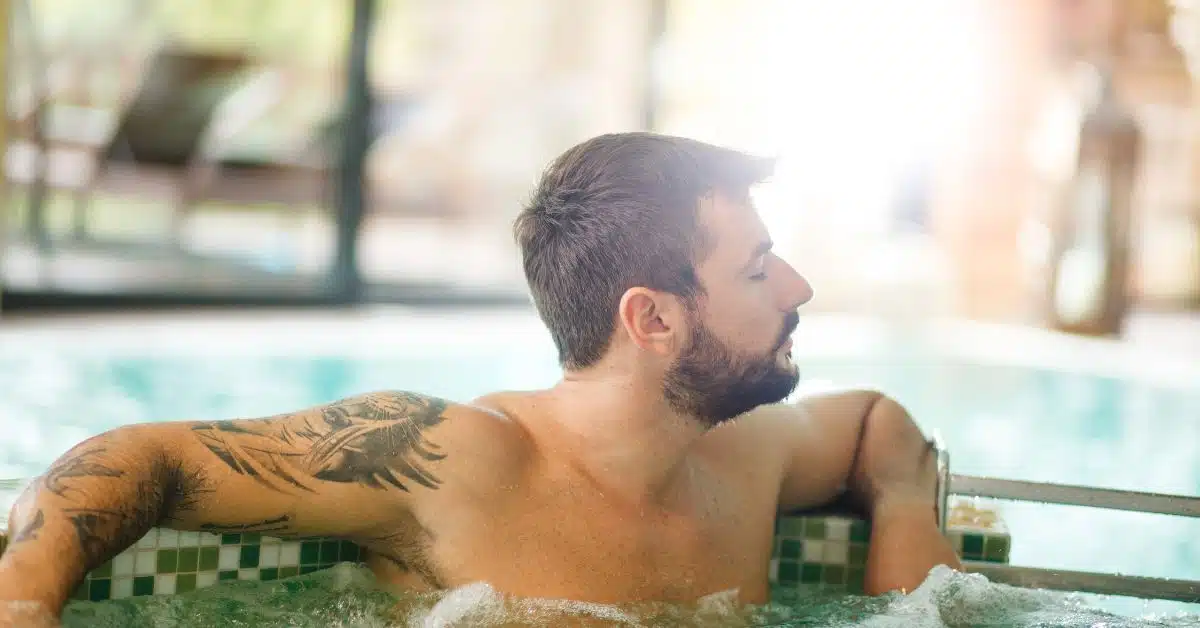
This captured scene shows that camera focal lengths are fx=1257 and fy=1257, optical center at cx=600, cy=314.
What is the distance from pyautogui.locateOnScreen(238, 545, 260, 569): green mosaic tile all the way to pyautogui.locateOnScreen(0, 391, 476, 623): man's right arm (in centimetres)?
21

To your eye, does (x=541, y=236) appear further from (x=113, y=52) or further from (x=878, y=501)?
(x=113, y=52)

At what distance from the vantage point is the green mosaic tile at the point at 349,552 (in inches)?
68.7

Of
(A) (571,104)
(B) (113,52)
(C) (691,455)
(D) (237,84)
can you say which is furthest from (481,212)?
(C) (691,455)

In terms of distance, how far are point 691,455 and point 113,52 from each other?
449 centimetres

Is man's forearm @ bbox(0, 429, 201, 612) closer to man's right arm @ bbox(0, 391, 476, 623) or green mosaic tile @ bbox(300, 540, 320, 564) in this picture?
man's right arm @ bbox(0, 391, 476, 623)

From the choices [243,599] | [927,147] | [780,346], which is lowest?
[243,599]

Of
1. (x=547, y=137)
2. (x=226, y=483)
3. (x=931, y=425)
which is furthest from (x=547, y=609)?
(x=547, y=137)

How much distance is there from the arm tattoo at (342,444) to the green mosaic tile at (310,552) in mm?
263

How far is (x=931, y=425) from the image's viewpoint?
4.47 meters

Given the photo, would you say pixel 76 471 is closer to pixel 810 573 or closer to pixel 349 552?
pixel 349 552

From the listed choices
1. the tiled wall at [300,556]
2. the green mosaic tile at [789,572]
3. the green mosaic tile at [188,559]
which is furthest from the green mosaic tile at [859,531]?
the green mosaic tile at [188,559]

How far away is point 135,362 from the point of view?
413 cm

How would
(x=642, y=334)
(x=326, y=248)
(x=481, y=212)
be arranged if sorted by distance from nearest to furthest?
(x=642, y=334), (x=326, y=248), (x=481, y=212)

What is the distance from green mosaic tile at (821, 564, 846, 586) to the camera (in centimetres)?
201
